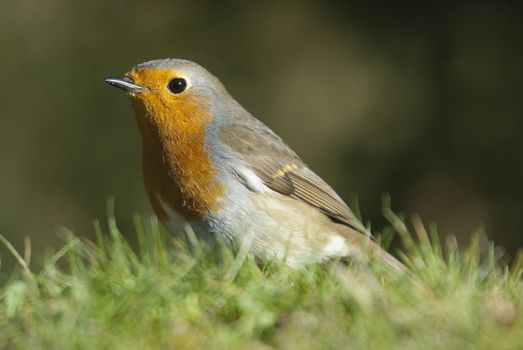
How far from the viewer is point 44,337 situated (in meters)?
2.99

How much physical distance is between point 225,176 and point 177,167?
229 mm

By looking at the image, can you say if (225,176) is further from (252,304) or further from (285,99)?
(285,99)

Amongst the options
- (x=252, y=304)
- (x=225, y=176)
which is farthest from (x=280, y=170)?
(x=252, y=304)

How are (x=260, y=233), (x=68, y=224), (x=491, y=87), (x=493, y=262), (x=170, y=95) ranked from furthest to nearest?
(x=68, y=224), (x=491, y=87), (x=170, y=95), (x=260, y=233), (x=493, y=262)

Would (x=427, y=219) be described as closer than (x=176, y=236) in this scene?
No

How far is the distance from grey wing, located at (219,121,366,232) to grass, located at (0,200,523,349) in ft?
3.14

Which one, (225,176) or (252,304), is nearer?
(252,304)

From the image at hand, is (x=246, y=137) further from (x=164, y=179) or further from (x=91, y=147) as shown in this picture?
(x=91, y=147)

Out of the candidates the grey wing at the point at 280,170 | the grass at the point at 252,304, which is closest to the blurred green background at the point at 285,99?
the grey wing at the point at 280,170

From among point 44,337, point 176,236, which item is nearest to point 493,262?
point 176,236

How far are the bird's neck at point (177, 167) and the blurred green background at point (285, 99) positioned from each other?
121 inches

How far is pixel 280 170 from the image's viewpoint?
4.90 metres

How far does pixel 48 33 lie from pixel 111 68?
634 millimetres

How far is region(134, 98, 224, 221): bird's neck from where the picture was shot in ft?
14.3
